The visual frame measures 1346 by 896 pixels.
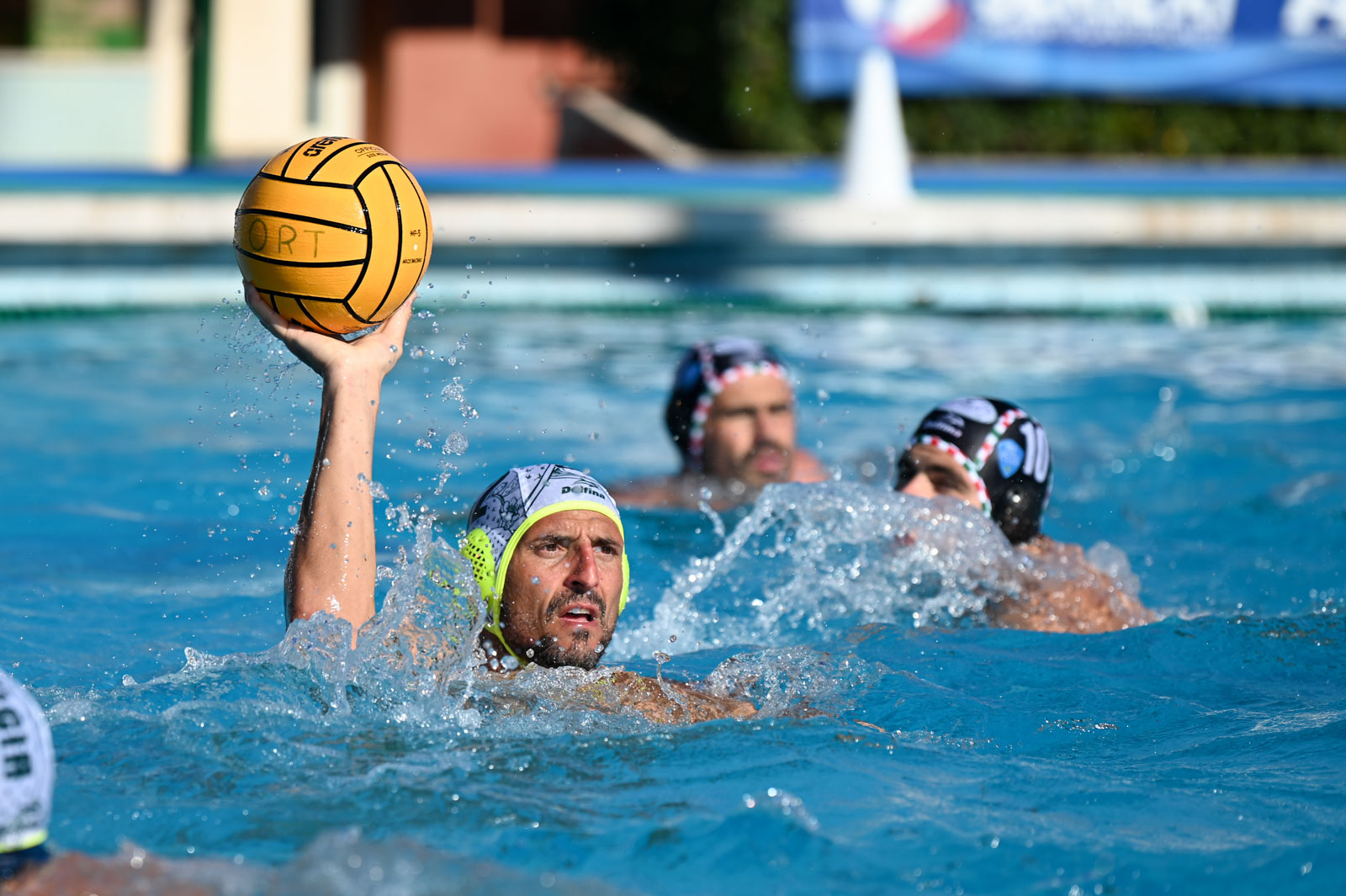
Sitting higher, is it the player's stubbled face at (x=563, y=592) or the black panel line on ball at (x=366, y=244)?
the black panel line on ball at (x=366, y=244)

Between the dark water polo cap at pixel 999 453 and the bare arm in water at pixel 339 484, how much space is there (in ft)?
7.06

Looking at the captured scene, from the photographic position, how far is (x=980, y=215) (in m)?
9.94

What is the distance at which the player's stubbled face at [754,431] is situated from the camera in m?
5.59

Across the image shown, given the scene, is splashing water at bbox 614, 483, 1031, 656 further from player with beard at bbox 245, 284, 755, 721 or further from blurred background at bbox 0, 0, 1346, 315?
blurred background at bbox 0, 0, 1346, 315

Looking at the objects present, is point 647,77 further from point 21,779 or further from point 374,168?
point 21,779

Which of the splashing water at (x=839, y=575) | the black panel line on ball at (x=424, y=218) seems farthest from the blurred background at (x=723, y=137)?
the black panel line on ball at (x=424, y=218)

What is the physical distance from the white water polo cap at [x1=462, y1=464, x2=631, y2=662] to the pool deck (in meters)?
6.13

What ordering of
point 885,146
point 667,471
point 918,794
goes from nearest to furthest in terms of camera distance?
point 918,794
point 667,471
point 885,146

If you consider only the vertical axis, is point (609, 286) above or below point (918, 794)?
above

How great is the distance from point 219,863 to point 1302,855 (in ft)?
6.31

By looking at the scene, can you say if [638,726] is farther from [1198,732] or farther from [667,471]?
[667,471]

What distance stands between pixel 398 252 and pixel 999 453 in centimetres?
215

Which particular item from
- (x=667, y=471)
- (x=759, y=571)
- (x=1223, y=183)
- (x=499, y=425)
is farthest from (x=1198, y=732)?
(x=1223, y=183)

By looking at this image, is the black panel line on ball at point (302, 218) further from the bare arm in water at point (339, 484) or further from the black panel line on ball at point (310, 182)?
the bare arm in water at point (339, 484)
